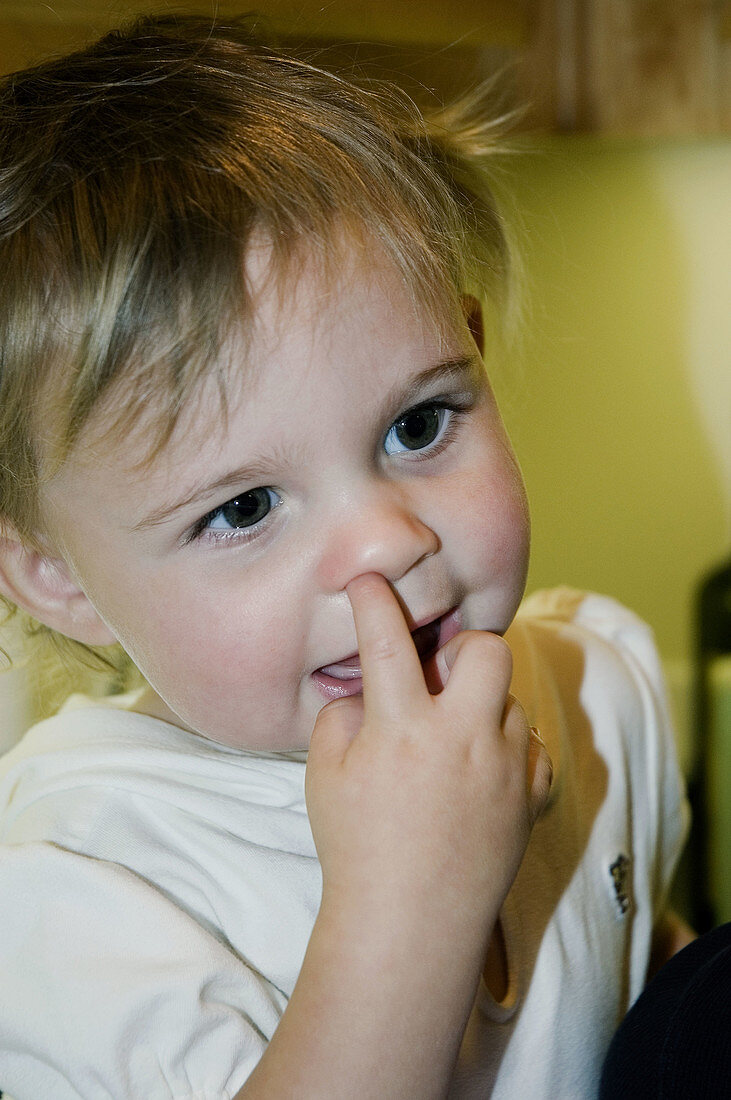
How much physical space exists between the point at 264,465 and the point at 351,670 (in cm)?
13

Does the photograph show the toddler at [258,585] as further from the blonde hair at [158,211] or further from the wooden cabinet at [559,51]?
the wooden cabinet at [559,51]

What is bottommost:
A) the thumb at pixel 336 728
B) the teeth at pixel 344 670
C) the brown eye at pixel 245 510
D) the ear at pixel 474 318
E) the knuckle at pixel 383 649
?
the thumb at pixel 336 728

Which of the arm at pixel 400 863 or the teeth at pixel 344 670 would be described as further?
the teeth at pixel 344 670

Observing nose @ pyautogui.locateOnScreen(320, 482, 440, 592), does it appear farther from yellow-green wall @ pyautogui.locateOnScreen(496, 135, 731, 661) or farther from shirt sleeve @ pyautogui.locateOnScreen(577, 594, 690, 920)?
yellow-green wall @ pyautogui.locateOnScreen(496, 135, 731, 661)

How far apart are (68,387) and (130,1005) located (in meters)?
0.30

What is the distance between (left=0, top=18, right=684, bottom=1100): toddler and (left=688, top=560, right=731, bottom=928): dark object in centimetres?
100

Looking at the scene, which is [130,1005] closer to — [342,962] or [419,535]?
[342,962]

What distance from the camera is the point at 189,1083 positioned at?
19.8 inches

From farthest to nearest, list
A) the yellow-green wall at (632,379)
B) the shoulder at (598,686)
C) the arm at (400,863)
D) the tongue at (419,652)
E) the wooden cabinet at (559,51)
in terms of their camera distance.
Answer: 1. the yellow-green wall at (632,379)
2. the wooden cabinet at (559,51)
3. the shoulder at (598,686)
4. the tongue at (419,652)
5. the arm at (400,863)

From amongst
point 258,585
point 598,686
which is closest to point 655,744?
point 598,686

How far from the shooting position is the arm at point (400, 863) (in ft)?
1.51

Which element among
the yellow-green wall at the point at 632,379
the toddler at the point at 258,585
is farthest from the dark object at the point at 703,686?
the toddler at the point at 258,585

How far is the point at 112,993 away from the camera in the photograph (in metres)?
0.51

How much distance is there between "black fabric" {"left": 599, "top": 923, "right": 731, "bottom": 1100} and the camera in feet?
1.61
